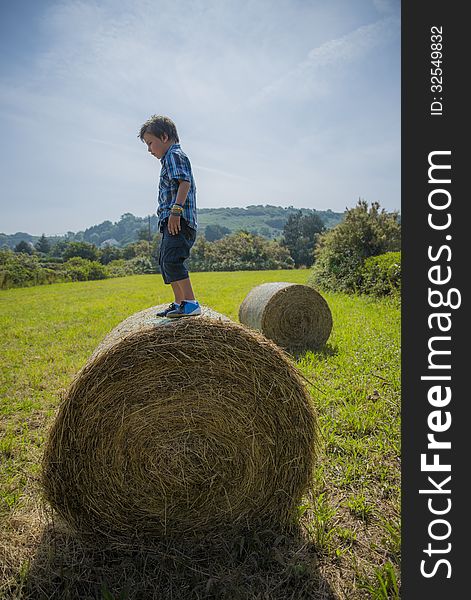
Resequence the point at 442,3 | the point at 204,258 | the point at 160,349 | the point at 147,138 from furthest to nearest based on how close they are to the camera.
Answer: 1. the point at 204,258
2. the point at 147,138
3. the point at 160,349
4. the point at 442,3

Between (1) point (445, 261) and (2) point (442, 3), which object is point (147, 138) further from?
(1) point (445, 261)

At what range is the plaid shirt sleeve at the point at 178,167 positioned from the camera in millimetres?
3129

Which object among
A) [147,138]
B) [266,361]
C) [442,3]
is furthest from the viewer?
[147,138]

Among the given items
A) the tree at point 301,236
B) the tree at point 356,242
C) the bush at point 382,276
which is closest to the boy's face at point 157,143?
the bush at point 382,276

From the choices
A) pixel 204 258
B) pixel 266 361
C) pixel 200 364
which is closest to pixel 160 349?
pixel 200 364

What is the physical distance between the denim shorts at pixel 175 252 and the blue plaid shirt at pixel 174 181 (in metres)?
0.07

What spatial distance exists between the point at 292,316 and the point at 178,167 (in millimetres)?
4190

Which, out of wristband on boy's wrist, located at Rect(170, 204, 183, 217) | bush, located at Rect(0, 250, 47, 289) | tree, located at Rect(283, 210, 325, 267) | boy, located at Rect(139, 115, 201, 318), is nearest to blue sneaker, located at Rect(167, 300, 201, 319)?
boy, located at Rect(139, 115, 201, 318)

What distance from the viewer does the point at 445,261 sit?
83.3 inches

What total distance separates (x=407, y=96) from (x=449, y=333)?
1.27 meters

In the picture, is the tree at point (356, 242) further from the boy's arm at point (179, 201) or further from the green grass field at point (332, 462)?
the boy's arm at point (179, 201)

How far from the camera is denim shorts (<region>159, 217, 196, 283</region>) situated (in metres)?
3.17

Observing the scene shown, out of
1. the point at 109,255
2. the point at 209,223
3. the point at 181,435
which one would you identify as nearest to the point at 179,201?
the point at 181,435

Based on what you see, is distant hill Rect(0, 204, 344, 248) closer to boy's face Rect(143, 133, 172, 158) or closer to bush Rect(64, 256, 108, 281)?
bush Rect(64, 256, 108, 281)
